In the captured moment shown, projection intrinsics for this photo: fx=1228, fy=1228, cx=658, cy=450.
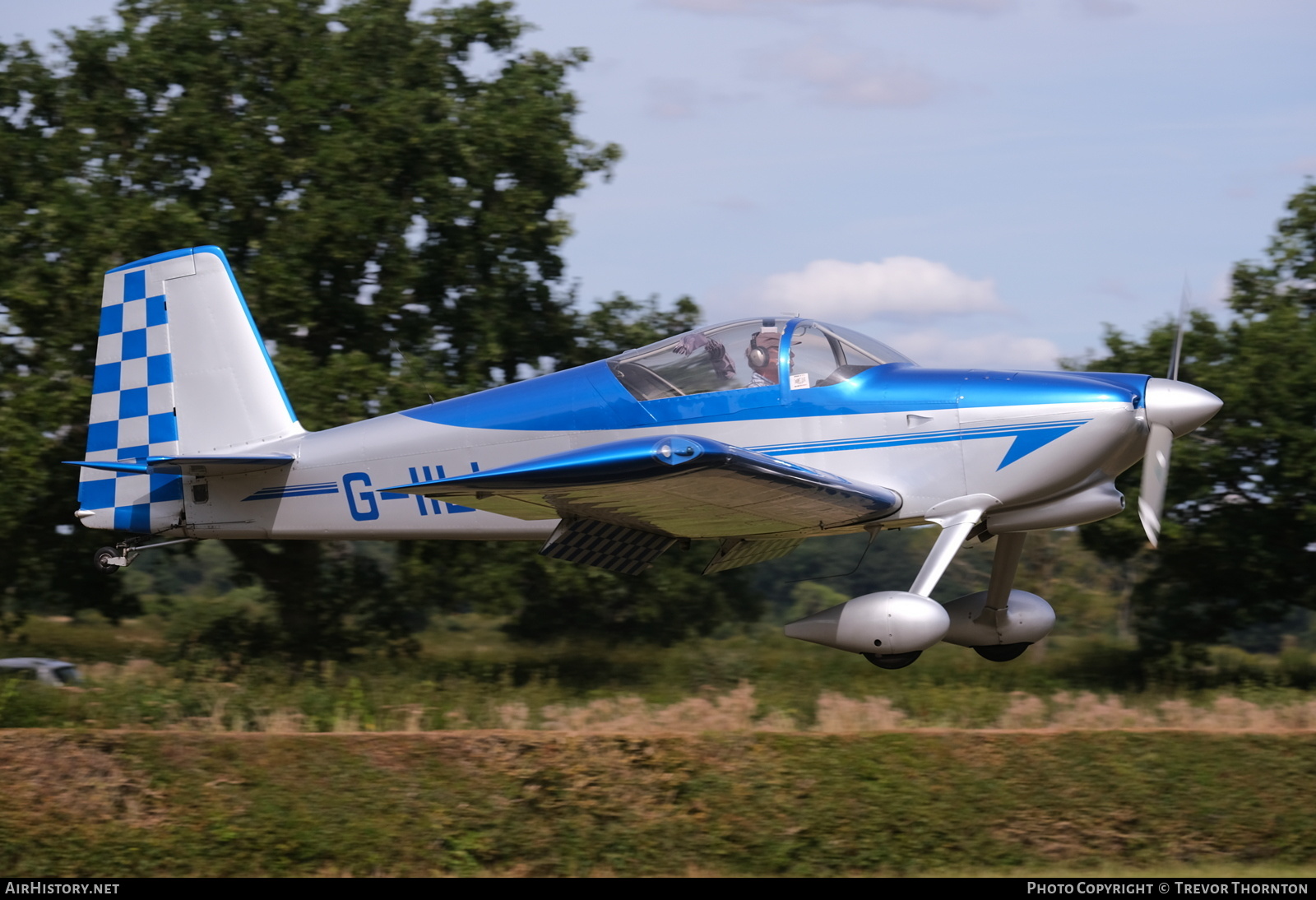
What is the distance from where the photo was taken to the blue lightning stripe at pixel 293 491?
9219 mm

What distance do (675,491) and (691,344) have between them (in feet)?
4.51

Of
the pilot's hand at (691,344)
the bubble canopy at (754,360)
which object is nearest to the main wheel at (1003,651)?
the bubble canopy at (754,360)

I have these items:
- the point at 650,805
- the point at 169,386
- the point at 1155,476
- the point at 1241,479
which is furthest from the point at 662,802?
the point at 1241,479

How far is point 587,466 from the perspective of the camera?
6.28m

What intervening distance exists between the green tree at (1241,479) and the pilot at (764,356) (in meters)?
7.75

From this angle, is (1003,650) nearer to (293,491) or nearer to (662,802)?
(662,802)

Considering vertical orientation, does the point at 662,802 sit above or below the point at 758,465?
below

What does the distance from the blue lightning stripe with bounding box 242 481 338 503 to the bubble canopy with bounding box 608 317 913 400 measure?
2599mm

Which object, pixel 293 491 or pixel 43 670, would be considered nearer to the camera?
A: pixel 293 491

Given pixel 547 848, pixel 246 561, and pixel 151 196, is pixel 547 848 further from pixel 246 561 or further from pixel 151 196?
pixel 151 196

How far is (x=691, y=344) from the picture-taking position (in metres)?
8.10

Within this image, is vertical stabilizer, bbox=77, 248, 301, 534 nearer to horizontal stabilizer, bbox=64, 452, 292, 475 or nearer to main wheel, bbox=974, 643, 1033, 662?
horizontal stabilizer, bbox=64, 452, 292, 475

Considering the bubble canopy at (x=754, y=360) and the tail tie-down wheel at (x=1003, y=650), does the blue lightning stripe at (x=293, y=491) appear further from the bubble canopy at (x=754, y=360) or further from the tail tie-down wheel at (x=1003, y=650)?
the tail tie-down wheel at (x=1003, y=650)
